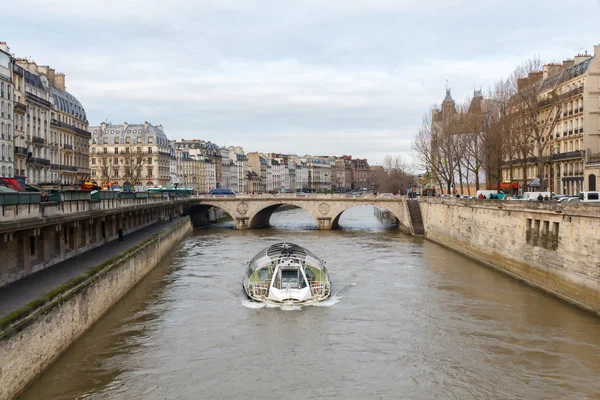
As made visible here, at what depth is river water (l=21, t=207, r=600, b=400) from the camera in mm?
18938

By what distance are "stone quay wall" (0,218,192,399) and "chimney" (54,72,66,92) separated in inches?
1943

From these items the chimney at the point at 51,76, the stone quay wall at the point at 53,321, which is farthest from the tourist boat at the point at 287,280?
the chimney at the point at 51,76

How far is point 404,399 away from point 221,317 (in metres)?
11.1

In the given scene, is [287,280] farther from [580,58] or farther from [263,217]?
[263,217]

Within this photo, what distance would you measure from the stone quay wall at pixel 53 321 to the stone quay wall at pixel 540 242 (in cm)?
1923

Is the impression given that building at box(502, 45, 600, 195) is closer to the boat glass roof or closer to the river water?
the river water

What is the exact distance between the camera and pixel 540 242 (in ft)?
110

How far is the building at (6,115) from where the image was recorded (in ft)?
163

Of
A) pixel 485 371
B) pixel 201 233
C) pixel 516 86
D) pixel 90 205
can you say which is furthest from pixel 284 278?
pixel 201 233

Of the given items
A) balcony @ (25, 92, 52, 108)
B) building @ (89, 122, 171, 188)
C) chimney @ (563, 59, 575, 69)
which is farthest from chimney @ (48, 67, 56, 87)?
chimney @ (563, 59, 575, 69)

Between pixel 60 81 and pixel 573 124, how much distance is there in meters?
54.5

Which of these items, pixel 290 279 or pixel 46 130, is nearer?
pixel 290 279

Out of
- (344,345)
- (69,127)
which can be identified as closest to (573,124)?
(344,345)

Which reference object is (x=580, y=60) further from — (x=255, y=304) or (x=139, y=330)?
(x=139, y=330)
